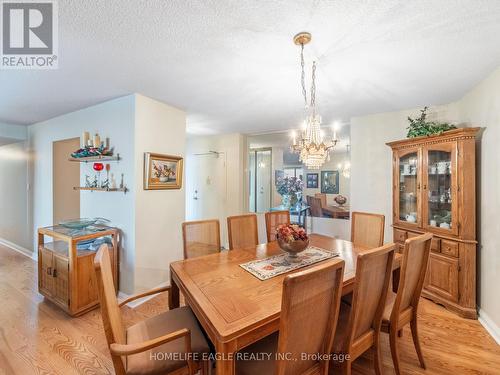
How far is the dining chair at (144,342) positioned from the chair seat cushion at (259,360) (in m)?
0.23

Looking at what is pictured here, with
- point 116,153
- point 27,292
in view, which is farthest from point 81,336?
point 116,153

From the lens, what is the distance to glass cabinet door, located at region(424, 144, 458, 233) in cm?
243

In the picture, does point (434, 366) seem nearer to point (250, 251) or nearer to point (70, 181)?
point (250, 251)

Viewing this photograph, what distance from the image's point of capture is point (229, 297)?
129 cm

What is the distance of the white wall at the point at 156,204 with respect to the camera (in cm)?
262

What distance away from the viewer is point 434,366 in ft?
5.59

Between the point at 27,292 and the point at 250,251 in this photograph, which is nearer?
the point at 250,251

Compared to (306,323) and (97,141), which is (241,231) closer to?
(306,323)

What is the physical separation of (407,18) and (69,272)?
3388 mm

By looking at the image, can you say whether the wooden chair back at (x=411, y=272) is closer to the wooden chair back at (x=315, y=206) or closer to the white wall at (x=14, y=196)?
the wooden chair back at (x=315, y=206)

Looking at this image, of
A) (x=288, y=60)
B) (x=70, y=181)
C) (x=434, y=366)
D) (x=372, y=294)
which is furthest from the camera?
(x=70, y=181)

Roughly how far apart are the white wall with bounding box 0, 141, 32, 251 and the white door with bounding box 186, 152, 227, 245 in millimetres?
2877

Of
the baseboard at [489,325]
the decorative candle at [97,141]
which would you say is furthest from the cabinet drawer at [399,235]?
the decorative candle at [97,141]

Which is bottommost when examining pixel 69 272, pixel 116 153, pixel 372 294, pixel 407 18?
pixel 69 272
